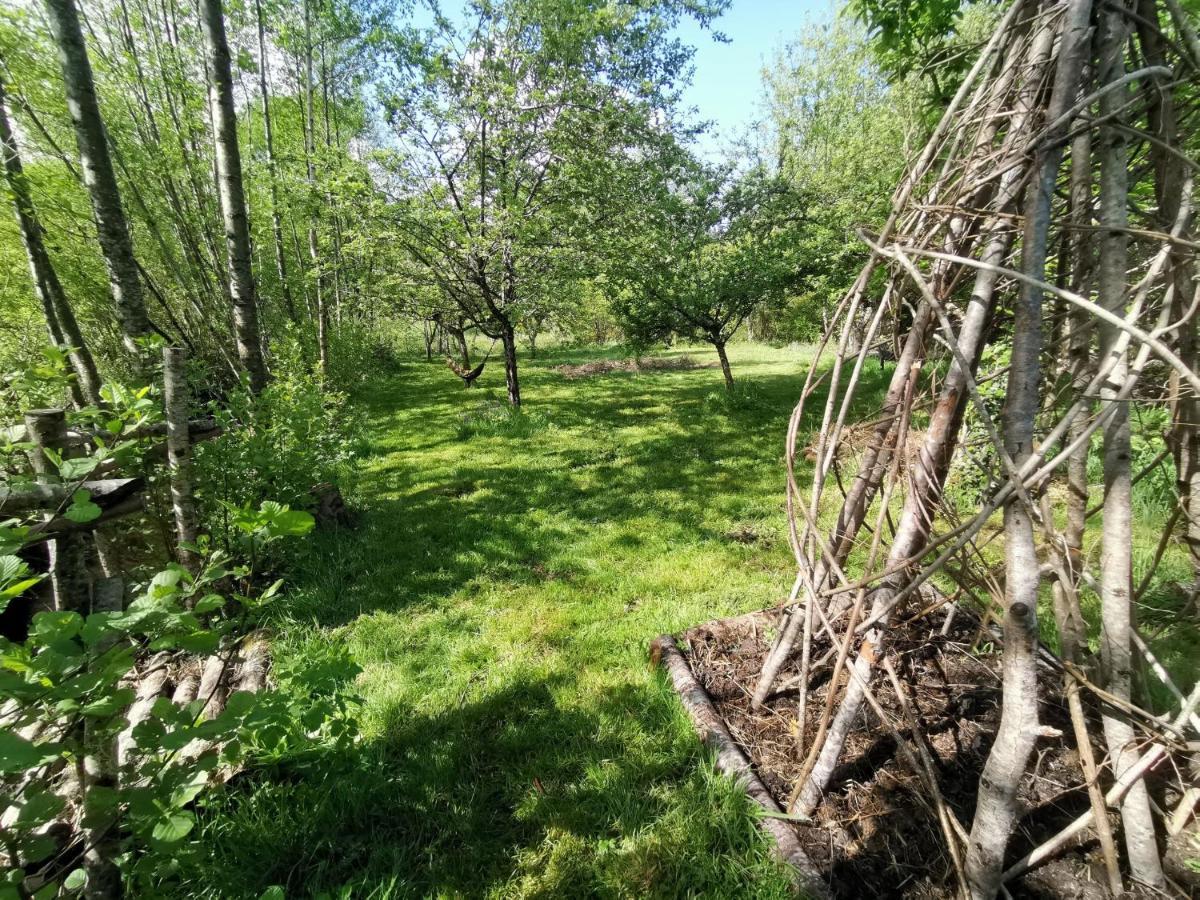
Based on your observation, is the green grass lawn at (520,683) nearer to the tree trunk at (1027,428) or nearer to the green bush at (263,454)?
the green bush at (263,454)

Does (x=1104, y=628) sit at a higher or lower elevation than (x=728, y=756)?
higher

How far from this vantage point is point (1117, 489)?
129 cm

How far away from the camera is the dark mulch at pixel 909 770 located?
163cm

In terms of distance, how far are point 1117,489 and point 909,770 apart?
54.1 inches

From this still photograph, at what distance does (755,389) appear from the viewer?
10562mm

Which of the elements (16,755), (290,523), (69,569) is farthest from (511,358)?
(16,755)

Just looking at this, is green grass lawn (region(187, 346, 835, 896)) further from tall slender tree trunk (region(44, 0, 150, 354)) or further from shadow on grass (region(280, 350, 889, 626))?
tall slender tree trunk (region(44, 0, 150, 354))

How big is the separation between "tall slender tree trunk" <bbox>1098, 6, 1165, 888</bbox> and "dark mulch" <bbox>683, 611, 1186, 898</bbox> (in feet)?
0.59

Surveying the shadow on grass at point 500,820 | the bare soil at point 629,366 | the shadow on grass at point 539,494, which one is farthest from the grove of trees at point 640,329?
the bare soil at point 629,366

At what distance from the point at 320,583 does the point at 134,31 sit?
959 centimetres

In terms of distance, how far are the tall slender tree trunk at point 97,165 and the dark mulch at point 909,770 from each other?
14.6ft

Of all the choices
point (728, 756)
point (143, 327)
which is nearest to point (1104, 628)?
point (728, 756)

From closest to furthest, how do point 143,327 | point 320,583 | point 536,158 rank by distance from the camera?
point 143,327 < point 320,583 < point 536,158

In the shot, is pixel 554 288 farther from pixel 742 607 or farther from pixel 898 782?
pixel 898 782
